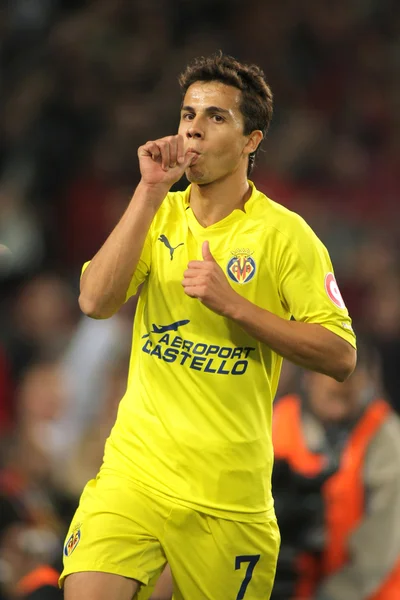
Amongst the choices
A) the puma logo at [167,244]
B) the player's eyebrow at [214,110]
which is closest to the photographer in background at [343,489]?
the puma logo at [167,244]

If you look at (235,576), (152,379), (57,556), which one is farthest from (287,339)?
(57,556)

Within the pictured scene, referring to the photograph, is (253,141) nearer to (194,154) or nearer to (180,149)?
(194,154)

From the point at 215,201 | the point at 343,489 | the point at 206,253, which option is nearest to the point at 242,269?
the point at 206,253

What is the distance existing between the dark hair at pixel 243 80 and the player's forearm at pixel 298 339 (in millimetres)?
793

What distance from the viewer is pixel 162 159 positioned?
4.15 metres

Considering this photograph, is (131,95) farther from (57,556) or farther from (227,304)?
(227,304)

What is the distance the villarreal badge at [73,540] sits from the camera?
13.6 ft

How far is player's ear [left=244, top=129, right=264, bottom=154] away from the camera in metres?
4.52

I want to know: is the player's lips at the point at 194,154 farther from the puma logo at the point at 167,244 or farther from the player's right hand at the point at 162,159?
the puma logo at the point at 167,244

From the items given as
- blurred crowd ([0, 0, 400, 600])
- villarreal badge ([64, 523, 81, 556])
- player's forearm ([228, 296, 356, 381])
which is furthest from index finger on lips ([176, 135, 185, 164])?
blurred crowd ([0, 0, 400, 600])

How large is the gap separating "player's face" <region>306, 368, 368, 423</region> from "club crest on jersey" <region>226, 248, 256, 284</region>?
6.65 feet

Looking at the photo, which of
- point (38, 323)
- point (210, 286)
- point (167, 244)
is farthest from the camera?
point (38, 323)

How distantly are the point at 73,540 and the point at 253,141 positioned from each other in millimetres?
1611

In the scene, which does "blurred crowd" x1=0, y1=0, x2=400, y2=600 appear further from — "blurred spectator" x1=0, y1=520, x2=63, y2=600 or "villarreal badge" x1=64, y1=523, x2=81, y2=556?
"villarreal badge" x1=64, y1=523, x2=81, y2=556
